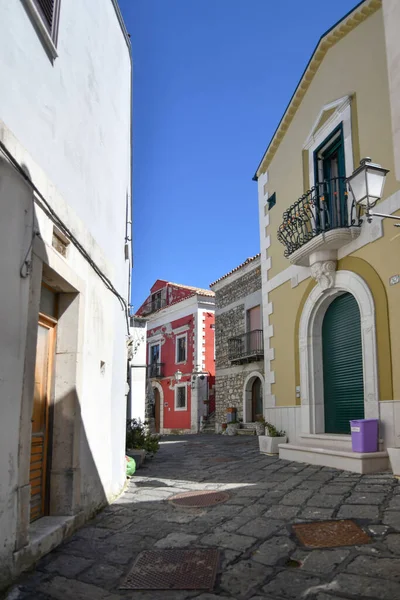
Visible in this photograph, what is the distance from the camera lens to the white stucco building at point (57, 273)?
299cm

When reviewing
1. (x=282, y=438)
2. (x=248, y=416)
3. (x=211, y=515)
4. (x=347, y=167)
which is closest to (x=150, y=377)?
(x=248, y=416)

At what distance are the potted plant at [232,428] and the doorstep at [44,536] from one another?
1387 centimetres

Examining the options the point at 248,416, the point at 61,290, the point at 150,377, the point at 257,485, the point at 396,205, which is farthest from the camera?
the point at 150,377

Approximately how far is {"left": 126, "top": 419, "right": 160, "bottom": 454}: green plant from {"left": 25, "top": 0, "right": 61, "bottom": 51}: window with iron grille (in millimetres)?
6945

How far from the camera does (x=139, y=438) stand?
29.7 ft

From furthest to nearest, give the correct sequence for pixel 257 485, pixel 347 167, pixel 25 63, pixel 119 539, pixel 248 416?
pixel 248 416 < pixel 347 167 < pixel 257 485 < pixel 119 539 < pixel 25 63

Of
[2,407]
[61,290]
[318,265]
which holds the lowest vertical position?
[2,407]

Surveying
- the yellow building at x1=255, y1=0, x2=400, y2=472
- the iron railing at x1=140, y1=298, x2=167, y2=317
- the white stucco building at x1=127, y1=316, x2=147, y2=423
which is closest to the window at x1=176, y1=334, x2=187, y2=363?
the iron railing at x1=140, y1=298, x2=167, y2=317

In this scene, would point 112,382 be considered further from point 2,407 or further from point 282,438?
point 282,438

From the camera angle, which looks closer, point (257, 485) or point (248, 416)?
point (257, 485)

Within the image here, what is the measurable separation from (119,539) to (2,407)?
168cm

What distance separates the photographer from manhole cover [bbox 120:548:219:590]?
2.82m

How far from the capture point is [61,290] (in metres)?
4.35

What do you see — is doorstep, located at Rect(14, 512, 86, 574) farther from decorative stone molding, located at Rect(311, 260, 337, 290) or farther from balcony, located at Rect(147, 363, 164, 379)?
balcony, located at Rect(147, 363, 164, 379)
